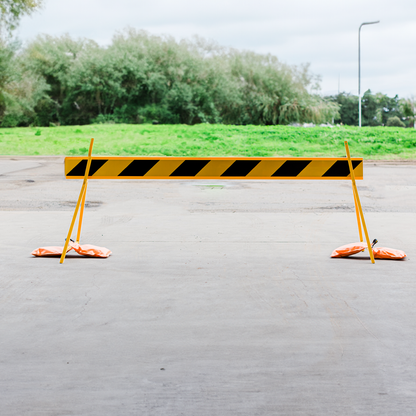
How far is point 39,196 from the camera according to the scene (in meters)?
12.0

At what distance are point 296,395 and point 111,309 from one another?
6.57 feet

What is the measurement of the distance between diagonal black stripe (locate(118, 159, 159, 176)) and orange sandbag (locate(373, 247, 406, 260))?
9.29 ft

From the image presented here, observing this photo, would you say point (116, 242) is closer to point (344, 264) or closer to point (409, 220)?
point (344, 264)

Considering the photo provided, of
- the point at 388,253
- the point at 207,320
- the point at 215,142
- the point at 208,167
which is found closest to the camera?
the point at 207,320

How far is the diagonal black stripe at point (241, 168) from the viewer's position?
630 cm

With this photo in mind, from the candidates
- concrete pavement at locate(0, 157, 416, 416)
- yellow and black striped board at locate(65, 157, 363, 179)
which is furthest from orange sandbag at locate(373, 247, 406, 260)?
yellow and black striped board at locate(65, 157, 363, 179)

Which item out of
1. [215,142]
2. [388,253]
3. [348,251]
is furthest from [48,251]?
[215,142]

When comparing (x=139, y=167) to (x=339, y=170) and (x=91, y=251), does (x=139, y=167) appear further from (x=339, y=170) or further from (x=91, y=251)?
(x=339, y=170)

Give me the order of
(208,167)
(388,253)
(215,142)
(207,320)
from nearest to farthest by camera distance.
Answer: (207,320)
(208,167)
(388,253)
(215,142)

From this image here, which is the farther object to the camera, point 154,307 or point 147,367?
point 154,307

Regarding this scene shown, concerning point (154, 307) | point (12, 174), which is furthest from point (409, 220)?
point (12, 174)

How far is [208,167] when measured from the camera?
630cm

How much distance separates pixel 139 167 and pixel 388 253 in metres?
3.09

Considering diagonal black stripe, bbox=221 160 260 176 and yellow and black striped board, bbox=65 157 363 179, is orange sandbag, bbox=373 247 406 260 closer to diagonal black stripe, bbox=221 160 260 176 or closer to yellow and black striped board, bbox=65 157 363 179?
yellow and black striped board, bbox=65 157 363 179
